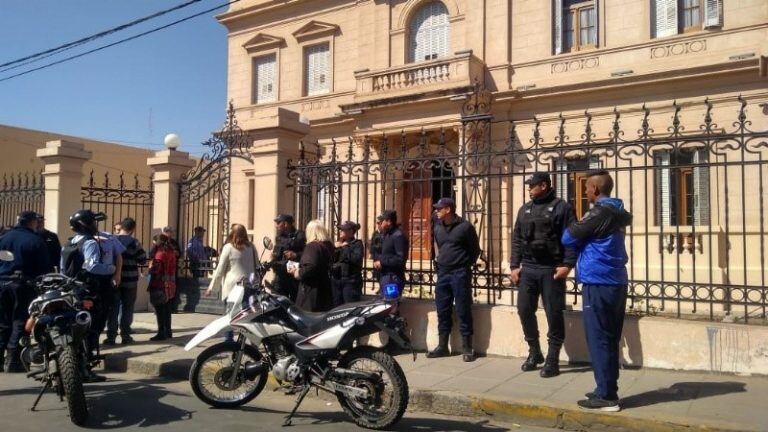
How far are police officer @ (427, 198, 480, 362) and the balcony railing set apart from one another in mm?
9314

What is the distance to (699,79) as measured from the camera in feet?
44.3

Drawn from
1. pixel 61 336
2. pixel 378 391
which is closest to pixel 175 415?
pixel 61 336

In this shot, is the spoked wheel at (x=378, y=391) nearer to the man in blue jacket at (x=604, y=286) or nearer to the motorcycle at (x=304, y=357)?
the motorcycle at (x=304, y=357)

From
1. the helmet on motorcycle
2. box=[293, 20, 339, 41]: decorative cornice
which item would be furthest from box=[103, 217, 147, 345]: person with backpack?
box=[293, 20, 339, 41]: decorative cornice

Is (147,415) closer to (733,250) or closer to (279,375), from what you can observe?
(279,375)

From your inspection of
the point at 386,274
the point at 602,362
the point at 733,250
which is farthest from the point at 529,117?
the point at 602,362

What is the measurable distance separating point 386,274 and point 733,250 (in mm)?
7214

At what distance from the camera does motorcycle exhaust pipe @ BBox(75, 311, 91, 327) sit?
545 centimetres

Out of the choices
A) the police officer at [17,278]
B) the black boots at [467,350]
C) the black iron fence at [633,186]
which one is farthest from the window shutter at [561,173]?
the police officer at [17,278]

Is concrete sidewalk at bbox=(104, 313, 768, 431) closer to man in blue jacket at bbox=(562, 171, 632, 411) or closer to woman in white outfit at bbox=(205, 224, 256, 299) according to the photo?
man in blue jacket at bbox=(562, 171, 632, 411)

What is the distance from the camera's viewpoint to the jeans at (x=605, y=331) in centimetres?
501

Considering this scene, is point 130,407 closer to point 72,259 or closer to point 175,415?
point 175,415

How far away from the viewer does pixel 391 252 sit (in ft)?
23.7

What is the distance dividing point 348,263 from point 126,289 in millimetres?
3294
